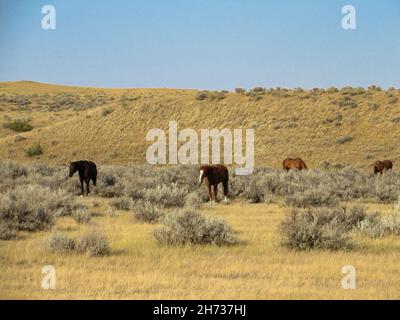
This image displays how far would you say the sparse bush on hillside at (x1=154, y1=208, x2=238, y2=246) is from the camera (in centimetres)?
1113

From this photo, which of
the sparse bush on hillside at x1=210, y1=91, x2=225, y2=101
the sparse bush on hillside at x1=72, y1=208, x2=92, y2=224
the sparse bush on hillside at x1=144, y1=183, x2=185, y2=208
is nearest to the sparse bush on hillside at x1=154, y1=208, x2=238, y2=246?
the sparse bush on hillside at x1=72, y1=208, x2=92, y2=224

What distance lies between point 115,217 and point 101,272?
22.3ft

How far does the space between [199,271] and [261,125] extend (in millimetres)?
44338

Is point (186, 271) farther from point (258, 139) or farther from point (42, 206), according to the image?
point (258, 139)

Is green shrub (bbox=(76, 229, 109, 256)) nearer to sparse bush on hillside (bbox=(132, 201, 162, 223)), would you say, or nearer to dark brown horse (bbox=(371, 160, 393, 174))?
sparse bush on hillside (bbox=(132, 201, 162, 223))

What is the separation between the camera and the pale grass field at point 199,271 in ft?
25.5

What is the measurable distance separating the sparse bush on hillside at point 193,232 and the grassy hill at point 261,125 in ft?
108

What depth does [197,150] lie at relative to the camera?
160ft

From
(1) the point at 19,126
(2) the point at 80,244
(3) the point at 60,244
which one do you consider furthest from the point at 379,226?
(1) the point at 19,126

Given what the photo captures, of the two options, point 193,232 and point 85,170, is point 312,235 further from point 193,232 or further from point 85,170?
point 85,170

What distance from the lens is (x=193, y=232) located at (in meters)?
11.2

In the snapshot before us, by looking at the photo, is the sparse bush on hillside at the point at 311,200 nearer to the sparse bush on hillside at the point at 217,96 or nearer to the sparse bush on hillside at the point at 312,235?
the sparse bush on hillside at the point at 312,235

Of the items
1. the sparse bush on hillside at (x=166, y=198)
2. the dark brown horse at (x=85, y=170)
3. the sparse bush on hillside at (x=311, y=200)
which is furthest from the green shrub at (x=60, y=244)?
the dark brown horse at (x=85, y=170)
